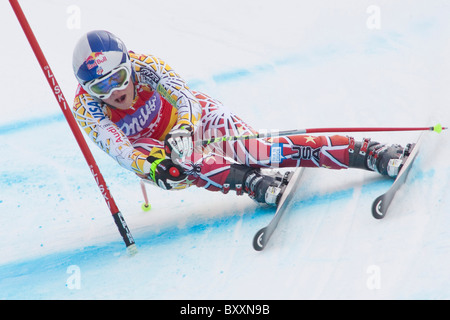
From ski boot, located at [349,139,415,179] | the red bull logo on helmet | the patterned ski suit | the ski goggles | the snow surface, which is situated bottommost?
the snow surface

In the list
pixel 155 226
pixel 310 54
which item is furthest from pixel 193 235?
pixel 310 54

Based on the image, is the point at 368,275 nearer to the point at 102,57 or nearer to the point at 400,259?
the point at 400,259

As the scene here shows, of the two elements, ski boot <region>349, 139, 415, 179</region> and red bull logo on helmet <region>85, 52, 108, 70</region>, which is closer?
red bull logo on helmet <region>85, 52, 108, 70</region>

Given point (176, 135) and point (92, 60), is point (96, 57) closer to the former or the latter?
point (92, 60)

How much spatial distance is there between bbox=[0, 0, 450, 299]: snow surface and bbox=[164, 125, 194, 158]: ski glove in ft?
1.80

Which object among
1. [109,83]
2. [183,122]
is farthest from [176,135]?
[109,83]

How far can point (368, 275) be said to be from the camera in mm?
2645

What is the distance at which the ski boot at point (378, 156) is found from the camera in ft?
10.7

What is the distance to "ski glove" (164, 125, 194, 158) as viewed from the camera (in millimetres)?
2980

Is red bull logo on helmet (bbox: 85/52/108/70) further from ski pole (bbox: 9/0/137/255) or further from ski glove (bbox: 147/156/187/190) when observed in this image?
ski glove (bbox: 147/156/187/190)

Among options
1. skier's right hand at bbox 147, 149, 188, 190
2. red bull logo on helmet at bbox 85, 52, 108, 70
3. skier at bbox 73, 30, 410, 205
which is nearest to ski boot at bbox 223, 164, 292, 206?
skier at bbox 73, 30, 410, 205

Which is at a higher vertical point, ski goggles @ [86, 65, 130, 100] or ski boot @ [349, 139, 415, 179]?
ski goggles @ [86, 65, 130, 100]

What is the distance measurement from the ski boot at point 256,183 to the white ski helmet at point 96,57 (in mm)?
841

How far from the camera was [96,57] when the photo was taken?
3.09 metres
